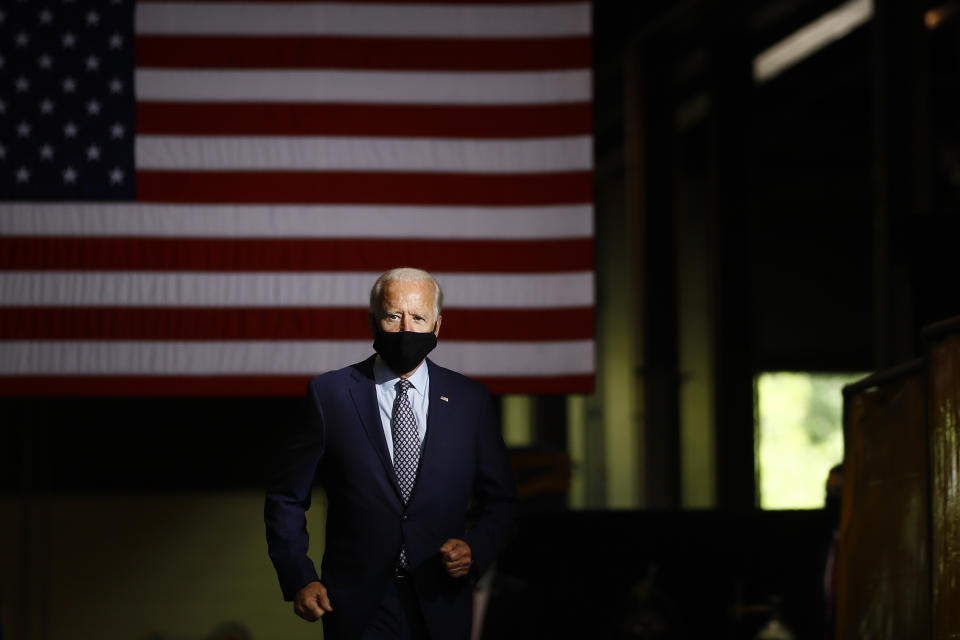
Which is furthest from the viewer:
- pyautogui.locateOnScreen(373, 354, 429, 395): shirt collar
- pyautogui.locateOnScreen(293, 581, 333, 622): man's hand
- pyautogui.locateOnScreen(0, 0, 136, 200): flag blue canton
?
pyautogui.locateOnScreen(0, 0, 136, 200): flag blue canton

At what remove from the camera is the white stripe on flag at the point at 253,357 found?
505cm

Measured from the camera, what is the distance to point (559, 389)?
5.11 m

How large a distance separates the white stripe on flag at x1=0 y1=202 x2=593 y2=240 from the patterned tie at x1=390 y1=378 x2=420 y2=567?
228 centimetres

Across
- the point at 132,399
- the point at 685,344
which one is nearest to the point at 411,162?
the point at 132,399

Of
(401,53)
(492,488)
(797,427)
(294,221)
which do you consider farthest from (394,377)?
(797,427)

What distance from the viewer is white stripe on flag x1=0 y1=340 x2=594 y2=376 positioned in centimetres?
505

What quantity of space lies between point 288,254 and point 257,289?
20cm

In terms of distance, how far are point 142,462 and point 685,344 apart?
30.6ft

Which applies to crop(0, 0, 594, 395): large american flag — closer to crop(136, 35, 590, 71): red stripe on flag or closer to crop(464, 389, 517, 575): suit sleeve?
crop(136, 35, 590, 71): red stripe on flag

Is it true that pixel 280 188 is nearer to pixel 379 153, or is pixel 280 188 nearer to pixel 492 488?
pixel 379 153

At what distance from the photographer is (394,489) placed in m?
2.92

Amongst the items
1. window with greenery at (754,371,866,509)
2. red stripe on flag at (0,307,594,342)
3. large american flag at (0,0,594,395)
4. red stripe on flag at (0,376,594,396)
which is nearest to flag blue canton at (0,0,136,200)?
large american flag at (0,0,594,395)

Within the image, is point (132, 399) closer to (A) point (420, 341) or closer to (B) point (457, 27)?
(B) point (457, 27)

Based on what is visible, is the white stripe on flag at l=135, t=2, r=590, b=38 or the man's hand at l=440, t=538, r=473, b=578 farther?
the white stripe on flag at l=135, t=2, r=590, b=38
